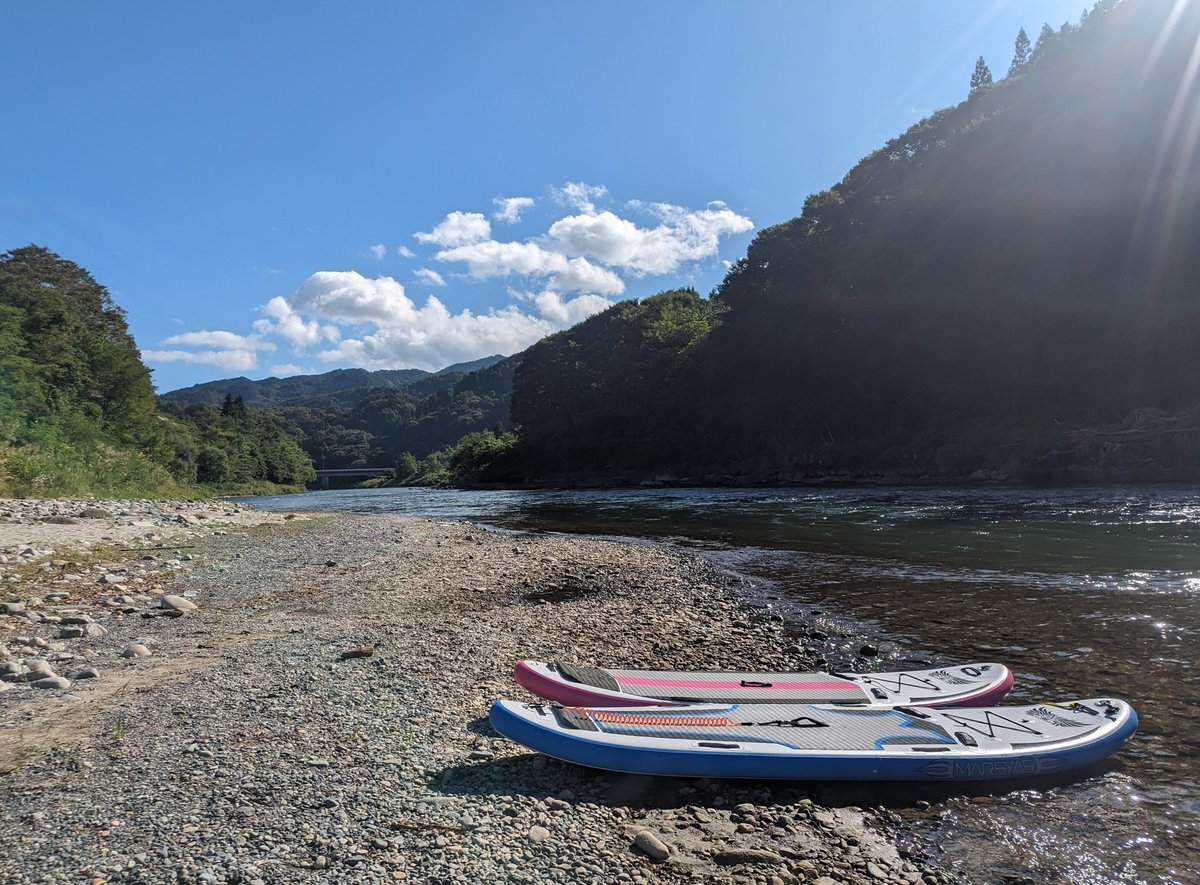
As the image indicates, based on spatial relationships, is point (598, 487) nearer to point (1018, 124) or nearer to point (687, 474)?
point (687, 474)

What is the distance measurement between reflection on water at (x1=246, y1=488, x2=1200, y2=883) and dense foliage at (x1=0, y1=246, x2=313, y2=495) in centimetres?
2029

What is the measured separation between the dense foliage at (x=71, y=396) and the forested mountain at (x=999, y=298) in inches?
1614

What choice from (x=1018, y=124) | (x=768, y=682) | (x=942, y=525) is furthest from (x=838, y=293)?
(x=768, y=682)

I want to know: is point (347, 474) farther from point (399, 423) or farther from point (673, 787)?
point (673, 787)

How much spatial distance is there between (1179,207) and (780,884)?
45.3m

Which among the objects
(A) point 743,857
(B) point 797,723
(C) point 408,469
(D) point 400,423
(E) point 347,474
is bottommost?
(E) point 347,474

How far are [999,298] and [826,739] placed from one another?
43469 mm

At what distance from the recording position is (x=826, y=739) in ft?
12.8

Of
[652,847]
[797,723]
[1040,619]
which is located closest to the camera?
[652,847]

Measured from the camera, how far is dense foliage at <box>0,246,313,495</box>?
21.8 meters

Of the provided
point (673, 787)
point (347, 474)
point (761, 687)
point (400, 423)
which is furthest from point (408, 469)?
point (673, 787)

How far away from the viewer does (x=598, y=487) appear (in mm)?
58656

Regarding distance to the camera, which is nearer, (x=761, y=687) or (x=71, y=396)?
(x=761, y=687)

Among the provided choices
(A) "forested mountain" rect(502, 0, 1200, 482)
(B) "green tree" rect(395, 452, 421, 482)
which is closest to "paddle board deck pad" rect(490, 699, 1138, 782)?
(A) "forested mountain" rect(502, 0, 1200, 482)
